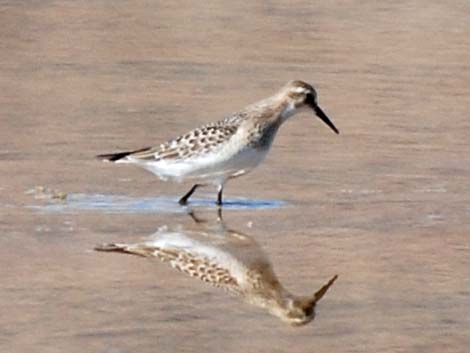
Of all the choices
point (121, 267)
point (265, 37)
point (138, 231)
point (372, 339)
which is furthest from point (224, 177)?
point (265, 37)

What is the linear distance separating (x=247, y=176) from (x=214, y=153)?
3.80ft

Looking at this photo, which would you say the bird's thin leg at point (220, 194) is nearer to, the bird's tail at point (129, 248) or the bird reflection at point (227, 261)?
the bird reflection at point (227, 261)

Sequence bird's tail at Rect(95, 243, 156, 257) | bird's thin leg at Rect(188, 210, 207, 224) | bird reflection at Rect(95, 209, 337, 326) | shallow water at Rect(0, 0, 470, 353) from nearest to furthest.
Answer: shallow water at Rect(0, 0, 470, 353), bird reflection at Rect(95, 209, 337, 326), bird's tail at Rect(95, 243, 156, 257), bird's thin leg at Rect(188, 210, 207, 224)

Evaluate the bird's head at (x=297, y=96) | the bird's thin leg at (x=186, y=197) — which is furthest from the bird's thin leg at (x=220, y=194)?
the bird's head at (x=297, y=96)

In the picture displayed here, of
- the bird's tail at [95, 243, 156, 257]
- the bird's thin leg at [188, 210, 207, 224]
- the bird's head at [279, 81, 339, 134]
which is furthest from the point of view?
the bird's head at [279, 81, 339, 134]

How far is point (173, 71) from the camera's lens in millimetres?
14805

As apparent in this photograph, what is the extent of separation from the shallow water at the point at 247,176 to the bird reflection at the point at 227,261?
0.27 ft

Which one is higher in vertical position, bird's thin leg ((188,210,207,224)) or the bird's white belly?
the bird's white belly

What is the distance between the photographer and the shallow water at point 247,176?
26.4 feet

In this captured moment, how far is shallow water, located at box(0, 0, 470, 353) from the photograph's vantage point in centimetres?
805

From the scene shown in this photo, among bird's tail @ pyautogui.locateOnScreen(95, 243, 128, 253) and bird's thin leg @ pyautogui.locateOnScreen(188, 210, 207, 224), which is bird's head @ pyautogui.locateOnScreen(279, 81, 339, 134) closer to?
bird's thin leg @ pyautogui.locateOnScreen(188, 210, 207, 224)

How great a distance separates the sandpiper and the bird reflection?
0.38 metres

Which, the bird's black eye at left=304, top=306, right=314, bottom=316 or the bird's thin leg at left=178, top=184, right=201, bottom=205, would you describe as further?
the bird's thin leg at left=178, top=184, right=201, bottom=205

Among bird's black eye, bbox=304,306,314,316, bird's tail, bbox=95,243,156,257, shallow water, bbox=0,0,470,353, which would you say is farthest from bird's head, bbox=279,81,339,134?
bird's black eye, bbox=304,306,314,316
